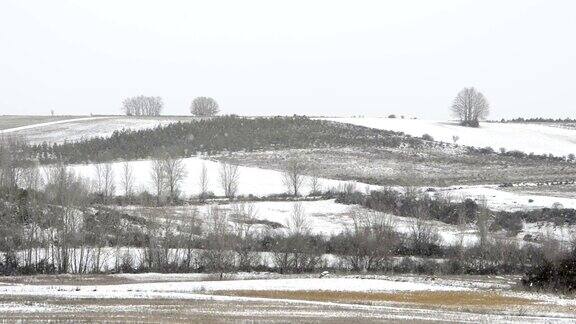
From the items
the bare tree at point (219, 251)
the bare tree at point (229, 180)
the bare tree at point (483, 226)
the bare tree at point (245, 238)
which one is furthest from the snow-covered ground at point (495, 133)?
the bare tree at point (219, 251)

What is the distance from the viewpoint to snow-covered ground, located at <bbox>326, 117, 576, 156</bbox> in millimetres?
119262

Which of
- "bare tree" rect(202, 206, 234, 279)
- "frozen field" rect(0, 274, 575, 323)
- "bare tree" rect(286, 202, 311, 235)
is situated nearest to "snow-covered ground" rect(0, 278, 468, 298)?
"frozen field" rect(0, 274, 575, 323)

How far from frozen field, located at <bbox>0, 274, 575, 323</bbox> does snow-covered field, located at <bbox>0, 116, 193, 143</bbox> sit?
74624mm

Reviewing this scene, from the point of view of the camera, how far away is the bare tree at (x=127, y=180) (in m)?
82.2

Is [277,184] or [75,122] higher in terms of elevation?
[75,122]

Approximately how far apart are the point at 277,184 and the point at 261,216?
15.8 m

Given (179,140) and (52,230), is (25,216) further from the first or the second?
(179,140)

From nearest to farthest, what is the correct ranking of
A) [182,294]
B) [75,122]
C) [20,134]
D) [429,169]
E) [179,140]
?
[182,294] → [429,169] → [179,140] → [20,134] → [75,122]

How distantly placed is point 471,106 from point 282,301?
10931 cm

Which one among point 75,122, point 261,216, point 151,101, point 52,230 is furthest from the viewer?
point 151,101

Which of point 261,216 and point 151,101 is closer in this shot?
point 261,216

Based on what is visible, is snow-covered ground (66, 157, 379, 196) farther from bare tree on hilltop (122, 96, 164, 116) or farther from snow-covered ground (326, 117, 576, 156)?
bare tree on hilltop (122, 96, 164, 116)

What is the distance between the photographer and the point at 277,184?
87562 millimetres

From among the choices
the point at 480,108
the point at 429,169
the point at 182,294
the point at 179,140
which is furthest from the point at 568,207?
the point at 480,108
